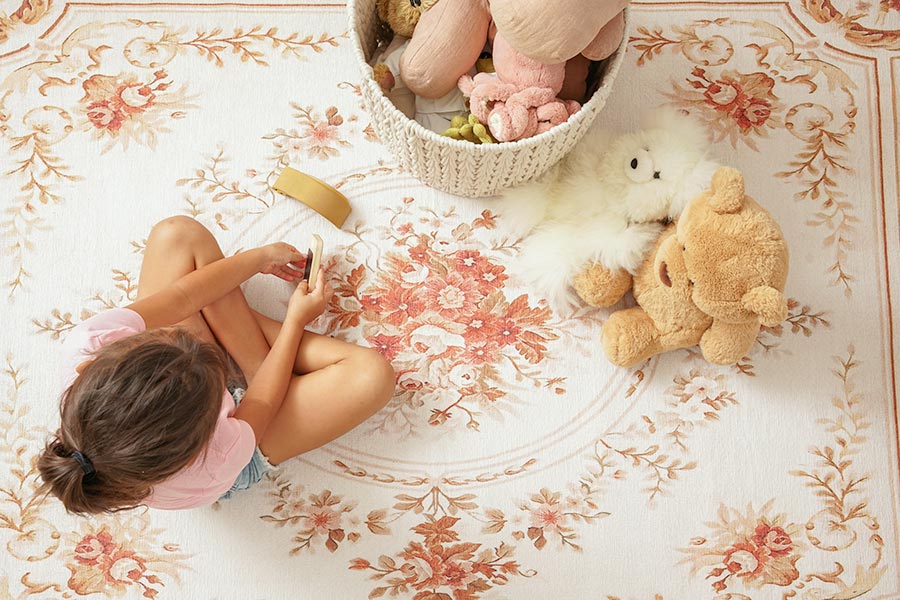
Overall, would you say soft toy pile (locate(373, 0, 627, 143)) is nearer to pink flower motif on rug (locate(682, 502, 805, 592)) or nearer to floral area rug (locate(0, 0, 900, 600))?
floral area rug (locate(0, 0, 900, 600))

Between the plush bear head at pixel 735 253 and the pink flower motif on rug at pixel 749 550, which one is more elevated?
the plush bear head at pixel 735 253

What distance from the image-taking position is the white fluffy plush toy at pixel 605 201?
113 centimetres

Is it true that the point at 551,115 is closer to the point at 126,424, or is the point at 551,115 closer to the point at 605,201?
the point at 605,201

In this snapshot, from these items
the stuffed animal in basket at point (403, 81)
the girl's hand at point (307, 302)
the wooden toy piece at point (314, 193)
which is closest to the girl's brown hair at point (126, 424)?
the girl's hand at point (307, 302)

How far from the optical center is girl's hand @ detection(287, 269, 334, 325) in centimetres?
118

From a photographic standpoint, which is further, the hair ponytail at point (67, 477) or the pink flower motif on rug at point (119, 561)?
the pink flower motif on rug at point (119, 561)

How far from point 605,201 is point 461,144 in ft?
0.85

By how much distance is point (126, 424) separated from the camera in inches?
33.4

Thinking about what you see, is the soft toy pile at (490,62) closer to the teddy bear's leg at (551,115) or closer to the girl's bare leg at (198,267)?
the teddy bear's leg at (551,115)

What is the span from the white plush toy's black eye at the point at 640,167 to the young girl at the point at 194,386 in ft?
1.52

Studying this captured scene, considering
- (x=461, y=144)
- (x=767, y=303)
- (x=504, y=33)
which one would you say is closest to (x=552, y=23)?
(x=504, y=33)

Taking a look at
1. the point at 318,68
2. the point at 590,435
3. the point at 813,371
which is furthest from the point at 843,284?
the point at 318,68

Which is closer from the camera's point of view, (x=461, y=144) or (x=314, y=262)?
(x=461, y=144)

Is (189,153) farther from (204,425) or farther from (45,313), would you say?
(204,425)
